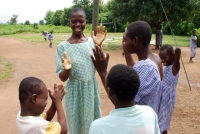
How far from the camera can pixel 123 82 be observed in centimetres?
134

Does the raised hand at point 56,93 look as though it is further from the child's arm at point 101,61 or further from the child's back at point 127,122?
the child's back at point 127,122

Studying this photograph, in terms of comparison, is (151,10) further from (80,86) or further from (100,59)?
(100,59)

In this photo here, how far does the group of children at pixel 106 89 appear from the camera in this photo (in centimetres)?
135

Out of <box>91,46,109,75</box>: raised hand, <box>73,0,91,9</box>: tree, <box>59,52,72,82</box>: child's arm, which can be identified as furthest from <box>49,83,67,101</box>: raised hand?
<box>73,0,91,9</box>: tree

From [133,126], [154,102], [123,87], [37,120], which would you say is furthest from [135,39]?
[37,120]

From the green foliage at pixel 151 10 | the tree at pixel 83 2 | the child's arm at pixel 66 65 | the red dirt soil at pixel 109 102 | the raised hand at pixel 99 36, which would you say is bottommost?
the red dirt soil at pixel 109 102

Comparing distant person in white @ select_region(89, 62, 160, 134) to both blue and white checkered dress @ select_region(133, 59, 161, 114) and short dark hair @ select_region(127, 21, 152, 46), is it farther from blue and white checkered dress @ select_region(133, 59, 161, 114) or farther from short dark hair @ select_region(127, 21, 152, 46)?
short dark hair @ select_region(127, 21, 152, 46)

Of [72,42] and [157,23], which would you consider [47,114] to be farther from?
[157,23]

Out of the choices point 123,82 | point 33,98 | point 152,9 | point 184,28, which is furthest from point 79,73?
point 184,28

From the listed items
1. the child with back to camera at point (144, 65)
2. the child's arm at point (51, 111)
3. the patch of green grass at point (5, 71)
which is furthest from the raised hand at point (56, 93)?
the patch of green grass at point (5, 71)

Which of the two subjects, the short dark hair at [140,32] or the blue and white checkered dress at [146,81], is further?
the short dark hair at [140,32]

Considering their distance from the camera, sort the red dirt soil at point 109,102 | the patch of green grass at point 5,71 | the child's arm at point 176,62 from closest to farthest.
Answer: the child's arm at point 176,62 < the red dirt soil at point 109,102 < the patch of green grass at point 5,71

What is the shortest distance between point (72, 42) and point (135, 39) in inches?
32.8

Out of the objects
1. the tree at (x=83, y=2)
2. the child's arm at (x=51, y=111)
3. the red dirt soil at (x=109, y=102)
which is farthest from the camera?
the tree at (x=83, y=2)
